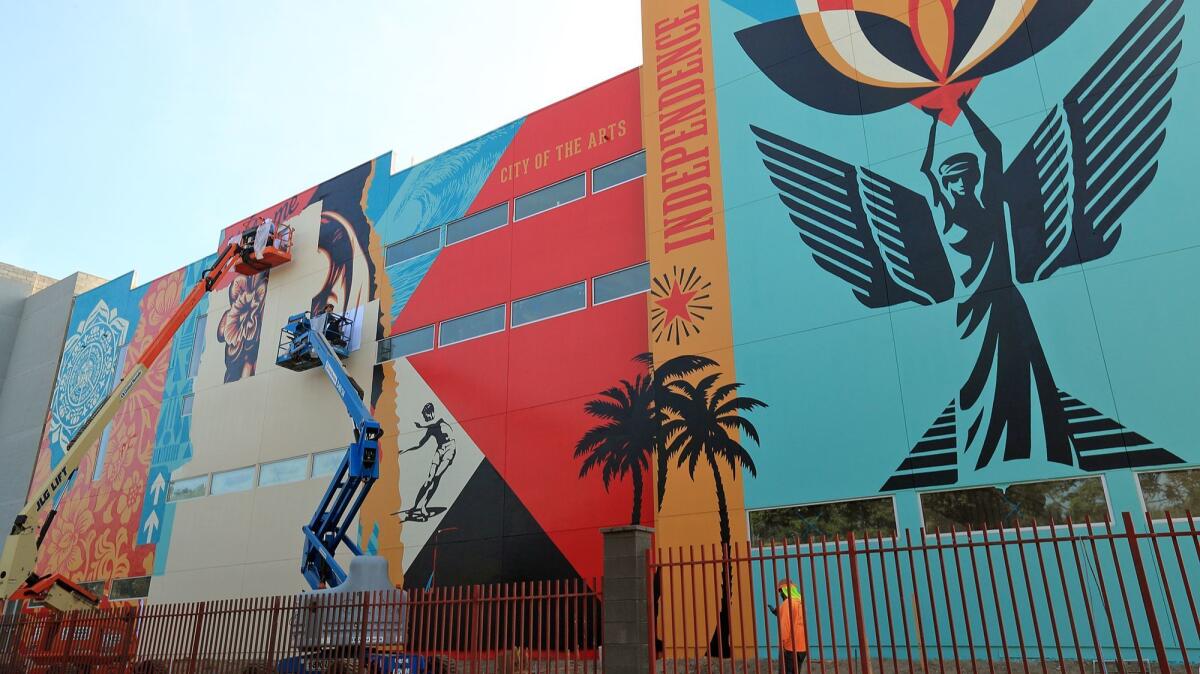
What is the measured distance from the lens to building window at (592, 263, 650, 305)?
20188 millimetres

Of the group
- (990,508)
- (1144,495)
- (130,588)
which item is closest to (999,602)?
(990,508)

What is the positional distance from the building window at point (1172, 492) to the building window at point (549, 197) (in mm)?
14250

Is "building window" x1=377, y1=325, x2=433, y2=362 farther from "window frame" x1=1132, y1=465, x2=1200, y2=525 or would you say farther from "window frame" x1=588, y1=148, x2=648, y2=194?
"window frame" x1=1132, y1=465, x2=1200, y2=525

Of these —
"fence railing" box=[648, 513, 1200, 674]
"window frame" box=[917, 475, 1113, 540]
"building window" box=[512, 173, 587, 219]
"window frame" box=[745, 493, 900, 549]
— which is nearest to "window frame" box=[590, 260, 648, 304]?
"building window" box=[512, 173, 587, 219]

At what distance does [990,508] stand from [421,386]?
15.1m

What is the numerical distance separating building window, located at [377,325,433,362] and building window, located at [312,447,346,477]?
3.03 metres

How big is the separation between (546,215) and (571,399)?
17.8 feet

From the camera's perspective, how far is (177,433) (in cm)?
2986

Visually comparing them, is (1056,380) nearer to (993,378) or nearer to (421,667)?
(993,378)

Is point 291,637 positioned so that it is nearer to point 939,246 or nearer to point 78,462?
point 78,462

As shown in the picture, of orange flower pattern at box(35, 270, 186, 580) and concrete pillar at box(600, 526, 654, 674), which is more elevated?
orange flower pattern at box(35, 270, 186, 580)

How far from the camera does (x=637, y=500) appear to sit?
18438 mm

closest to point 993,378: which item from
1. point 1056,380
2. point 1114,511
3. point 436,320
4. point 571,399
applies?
point 1056,380

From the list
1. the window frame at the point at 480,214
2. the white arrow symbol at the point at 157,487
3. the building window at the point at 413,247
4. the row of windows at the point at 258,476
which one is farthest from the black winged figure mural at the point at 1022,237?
the white arrow symbol at the point at 157,487
